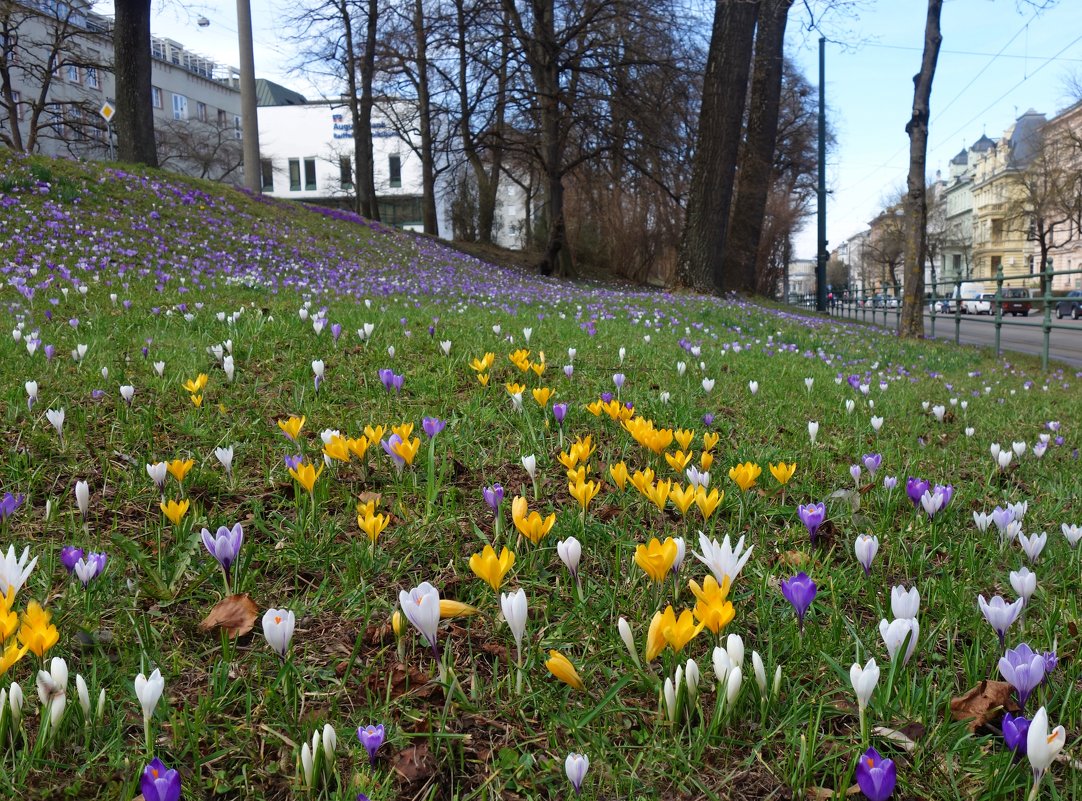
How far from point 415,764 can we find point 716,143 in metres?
15.6

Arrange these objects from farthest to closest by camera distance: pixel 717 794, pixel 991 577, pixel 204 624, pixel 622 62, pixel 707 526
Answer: pixel 622 62
pixel 707 526
pixel 991 577
pixel 204 624
pixel 717 794

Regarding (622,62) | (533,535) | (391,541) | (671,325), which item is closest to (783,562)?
(533,535)

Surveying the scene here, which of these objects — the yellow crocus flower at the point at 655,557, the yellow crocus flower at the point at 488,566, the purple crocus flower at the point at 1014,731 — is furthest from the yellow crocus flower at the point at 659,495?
the purple crocus flower at the point at 1014,731

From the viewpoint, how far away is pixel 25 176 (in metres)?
10.3

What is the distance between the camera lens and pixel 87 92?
44438 millimetres

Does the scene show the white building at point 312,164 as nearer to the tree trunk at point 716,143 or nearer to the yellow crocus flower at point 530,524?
the tree trunk at point 716,143

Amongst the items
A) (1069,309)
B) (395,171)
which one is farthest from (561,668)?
(395,171)

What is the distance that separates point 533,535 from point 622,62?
18050 millimetres

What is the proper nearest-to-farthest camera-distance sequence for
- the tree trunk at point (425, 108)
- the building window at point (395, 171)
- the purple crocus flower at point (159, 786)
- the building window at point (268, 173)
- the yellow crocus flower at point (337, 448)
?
the purple crocus flower at point (159, 786) < the yellow crocus flower at point (337, 448) < the tree trunk at point (425, 108) < the building window at point (268, 173) < the building window at point (395, 171)

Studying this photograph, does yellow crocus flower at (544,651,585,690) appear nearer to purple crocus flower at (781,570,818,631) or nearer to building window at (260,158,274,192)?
purple crocus flower at (781,570,818,631)

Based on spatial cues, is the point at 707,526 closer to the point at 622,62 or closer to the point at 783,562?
the point at 783,562

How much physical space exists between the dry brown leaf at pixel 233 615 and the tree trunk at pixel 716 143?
1437 cm

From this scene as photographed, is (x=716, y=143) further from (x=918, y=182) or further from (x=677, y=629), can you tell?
(x=677, y=629)

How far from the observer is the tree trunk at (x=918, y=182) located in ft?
36.1
